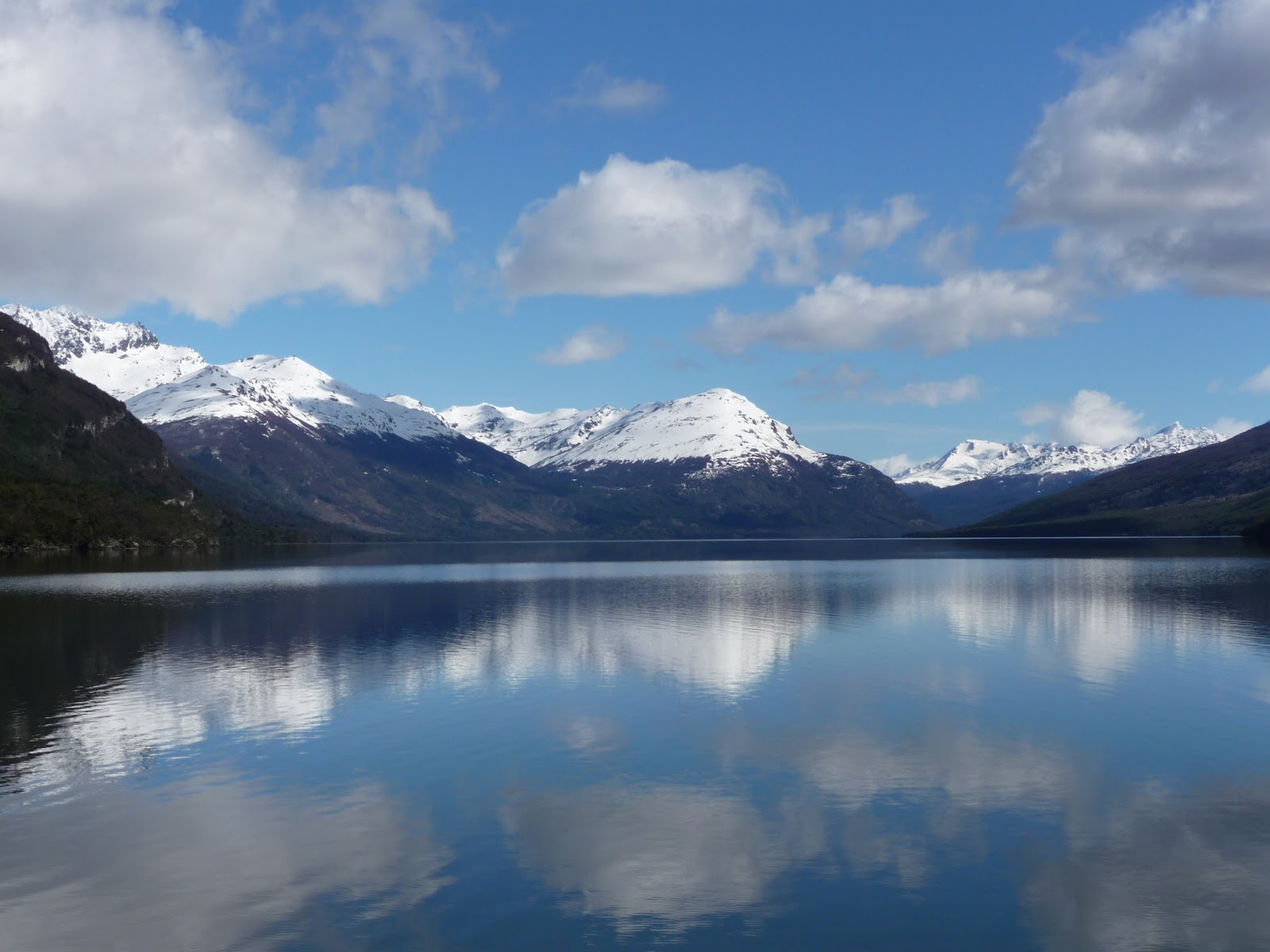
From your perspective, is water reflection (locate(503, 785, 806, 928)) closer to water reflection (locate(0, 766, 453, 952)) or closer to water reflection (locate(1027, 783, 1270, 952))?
water reflection (locate(0, 766, 453, 952))

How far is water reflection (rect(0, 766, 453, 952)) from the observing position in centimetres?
2720

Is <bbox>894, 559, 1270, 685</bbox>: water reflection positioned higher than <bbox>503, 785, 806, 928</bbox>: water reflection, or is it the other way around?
<bbox>894, 559, 1270, 685</bbox>: water reflection

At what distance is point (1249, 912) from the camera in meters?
27.6

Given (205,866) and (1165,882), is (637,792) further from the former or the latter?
(1165,882)

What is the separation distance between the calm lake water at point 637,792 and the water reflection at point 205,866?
0.44 ft

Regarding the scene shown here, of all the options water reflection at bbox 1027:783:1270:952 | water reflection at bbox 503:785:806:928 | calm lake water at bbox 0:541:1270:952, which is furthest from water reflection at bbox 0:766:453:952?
water reflection at bbox 1027:783:1270:952

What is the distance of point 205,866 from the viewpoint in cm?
3183

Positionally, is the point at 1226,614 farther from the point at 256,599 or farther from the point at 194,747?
the point at 256,599

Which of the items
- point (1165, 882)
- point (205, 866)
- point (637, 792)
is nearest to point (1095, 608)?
point (637, 792)

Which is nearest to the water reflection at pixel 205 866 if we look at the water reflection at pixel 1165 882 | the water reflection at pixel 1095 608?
the water reflection at pixel 1165 882

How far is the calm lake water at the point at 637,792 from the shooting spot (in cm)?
2770

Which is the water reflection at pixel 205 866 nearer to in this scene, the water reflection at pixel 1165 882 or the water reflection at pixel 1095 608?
the water reflection at pixel 1165 882

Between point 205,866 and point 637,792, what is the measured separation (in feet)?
49.3

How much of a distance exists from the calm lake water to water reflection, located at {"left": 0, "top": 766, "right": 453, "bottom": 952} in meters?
0.13
